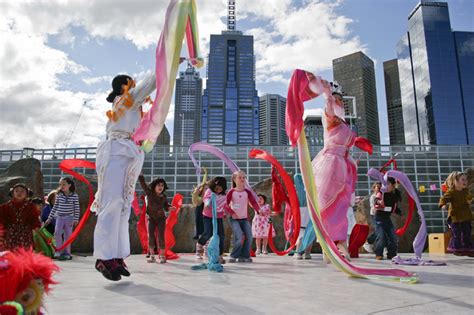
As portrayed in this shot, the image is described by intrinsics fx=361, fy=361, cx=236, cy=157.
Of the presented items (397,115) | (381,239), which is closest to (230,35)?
(397,115)

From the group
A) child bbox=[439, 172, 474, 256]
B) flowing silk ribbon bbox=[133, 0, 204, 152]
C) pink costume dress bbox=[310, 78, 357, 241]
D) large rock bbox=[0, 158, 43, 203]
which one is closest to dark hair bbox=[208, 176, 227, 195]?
pink costume dress bbox=[310, 78, 357, 241]

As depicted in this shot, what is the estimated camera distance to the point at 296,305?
239 cm

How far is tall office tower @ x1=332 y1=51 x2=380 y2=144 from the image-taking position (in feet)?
423

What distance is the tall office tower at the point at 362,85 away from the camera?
129 m

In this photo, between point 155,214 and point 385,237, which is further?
point 385,237

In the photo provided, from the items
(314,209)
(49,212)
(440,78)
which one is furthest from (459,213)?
(440,78)

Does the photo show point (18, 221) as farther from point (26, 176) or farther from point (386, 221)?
point (26, 176)

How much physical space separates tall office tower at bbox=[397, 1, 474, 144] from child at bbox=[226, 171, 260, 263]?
100209mm

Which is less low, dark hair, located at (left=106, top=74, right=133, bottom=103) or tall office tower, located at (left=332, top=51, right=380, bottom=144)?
tall office tower, located at (left=332, top=51, right=380, bottom=144)

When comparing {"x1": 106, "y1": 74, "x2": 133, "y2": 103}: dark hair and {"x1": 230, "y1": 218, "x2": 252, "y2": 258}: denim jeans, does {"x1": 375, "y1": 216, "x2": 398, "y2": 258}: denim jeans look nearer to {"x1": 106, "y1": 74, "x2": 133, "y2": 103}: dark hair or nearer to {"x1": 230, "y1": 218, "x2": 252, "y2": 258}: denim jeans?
{"x1": 230, "y1": 218, "x2": 252, "y2": 258}: denim jeans

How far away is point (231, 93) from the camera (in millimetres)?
129250

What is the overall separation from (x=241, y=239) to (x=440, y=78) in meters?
104

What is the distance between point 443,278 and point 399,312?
2.06 metres

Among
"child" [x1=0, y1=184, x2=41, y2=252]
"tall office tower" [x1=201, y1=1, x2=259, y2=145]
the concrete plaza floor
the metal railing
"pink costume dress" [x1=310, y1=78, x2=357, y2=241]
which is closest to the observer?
the concrete plaza floor
